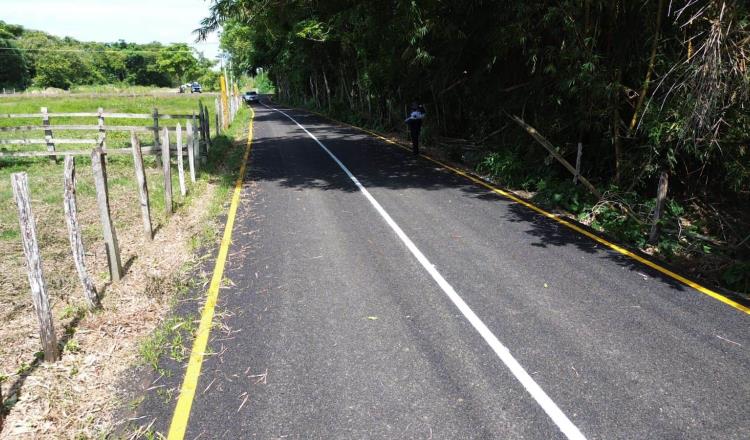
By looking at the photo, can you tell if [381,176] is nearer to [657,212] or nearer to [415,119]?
[415,119]

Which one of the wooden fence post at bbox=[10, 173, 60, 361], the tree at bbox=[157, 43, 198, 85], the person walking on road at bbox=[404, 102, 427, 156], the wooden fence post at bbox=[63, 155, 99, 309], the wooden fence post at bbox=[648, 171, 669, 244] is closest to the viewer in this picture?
the wooden fence post at bbox=[10, 173, 60, 361]

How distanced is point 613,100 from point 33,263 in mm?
9934

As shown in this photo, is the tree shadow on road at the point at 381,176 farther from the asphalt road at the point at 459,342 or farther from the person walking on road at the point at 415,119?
the person walking on road at the point at 415,119

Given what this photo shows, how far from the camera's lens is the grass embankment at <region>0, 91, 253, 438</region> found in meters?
3.98

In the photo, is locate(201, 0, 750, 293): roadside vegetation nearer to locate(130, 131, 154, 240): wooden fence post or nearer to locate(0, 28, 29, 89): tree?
locate(130, 131, 154, 240): wooden fence post

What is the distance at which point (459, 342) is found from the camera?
482 centimetres

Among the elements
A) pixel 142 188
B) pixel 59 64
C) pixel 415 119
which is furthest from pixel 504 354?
pixel 59 64

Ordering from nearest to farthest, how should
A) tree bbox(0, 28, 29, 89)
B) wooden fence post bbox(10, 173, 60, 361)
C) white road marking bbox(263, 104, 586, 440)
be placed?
white road marking bbox(263, 104, 586, 440) → wooden fence post bbox(10, 173, 60, 361) → tree bbox(0, 28, 29, 89)

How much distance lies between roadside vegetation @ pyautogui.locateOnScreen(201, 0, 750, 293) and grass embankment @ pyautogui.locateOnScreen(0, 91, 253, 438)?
20.6 feet

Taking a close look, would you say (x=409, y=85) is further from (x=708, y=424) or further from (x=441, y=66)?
(x=708, y=424)

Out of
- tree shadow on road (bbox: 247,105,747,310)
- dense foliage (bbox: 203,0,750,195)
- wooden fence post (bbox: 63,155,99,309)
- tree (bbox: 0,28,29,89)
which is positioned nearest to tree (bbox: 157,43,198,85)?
tree (bbox: 0,28,29,89)

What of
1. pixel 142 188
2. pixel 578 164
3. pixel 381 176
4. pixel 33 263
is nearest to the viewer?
pixel 33 263

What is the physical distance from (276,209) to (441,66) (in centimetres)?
944

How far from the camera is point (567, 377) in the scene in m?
4.25
